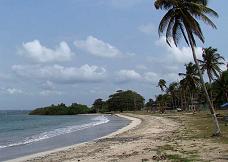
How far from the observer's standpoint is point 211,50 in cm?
6844

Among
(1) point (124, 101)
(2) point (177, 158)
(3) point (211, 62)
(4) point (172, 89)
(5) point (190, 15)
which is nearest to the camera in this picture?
(2) point (177, 158)

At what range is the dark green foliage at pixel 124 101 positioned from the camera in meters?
184

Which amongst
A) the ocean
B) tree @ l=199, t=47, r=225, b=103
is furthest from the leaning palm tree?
tree @ l=199, t=47, r=225, b=103

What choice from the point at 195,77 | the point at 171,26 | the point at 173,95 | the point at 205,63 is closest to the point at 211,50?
the point at 205,63

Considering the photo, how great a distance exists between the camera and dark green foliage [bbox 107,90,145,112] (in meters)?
184

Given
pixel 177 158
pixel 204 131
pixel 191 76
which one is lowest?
pixel 177 158

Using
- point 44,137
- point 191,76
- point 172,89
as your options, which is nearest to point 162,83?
point 172,89

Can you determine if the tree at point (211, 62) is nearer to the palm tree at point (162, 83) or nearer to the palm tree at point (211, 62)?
the palm tree at point (211, 62)

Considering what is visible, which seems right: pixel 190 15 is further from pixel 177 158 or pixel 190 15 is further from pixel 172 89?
pixel 172 89

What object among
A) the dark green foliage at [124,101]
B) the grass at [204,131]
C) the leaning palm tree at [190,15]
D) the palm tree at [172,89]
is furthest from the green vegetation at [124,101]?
the leaning palm tree at [190,15]

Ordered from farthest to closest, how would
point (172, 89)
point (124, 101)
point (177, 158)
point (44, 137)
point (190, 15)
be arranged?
point (124, 101)
point (172, 89)
point (44, 137)
point (190, 15)
point (177, 158)

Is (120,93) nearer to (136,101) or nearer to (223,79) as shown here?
(136,101)

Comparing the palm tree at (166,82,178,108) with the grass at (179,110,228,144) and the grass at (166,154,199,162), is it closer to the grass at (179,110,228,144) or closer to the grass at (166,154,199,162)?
the grass at (179,110,228,144)

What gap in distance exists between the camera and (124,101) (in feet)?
609
